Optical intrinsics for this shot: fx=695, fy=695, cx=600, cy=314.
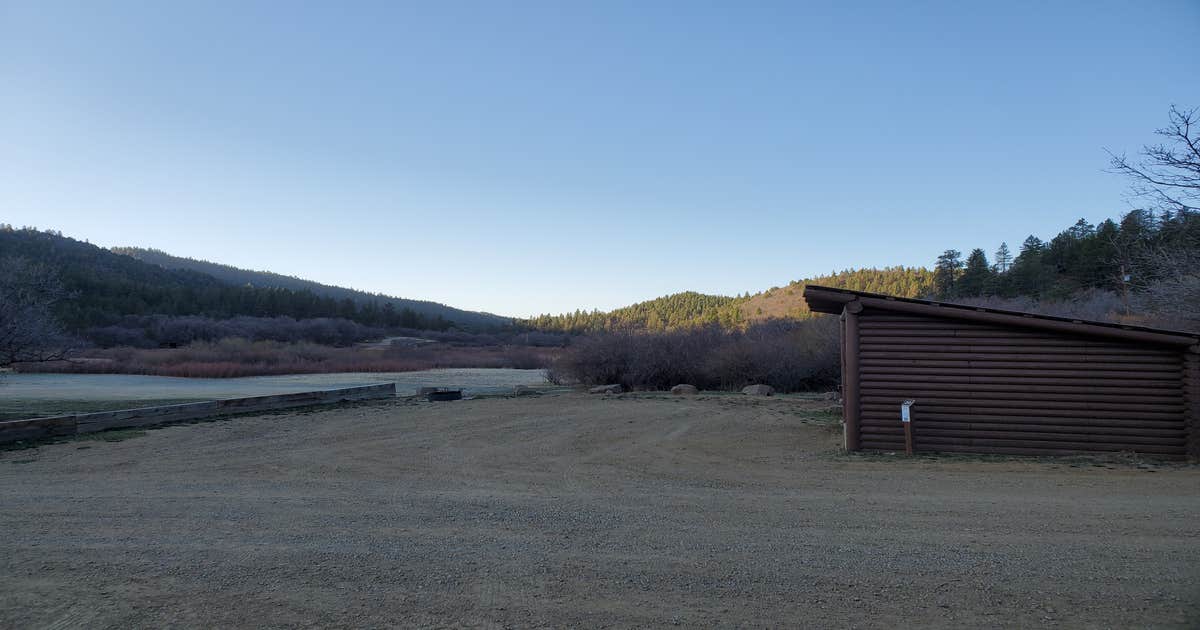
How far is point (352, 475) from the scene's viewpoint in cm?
933

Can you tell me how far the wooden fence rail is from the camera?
12016mm

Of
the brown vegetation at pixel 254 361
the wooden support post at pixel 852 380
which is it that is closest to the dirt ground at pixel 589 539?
the wooden support post at pixel 852 380

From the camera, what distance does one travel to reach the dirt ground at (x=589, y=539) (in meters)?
4.43

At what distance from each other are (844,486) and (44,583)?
7.72 m

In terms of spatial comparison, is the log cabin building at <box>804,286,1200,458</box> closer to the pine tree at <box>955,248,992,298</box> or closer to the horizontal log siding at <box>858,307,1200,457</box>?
the horizontal log siding at <box>858,307,1200,457</box>

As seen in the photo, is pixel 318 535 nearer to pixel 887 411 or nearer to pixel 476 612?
pixel 476 612

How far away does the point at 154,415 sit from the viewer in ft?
48.1

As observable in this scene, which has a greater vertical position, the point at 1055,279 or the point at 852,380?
the point at 1055,279

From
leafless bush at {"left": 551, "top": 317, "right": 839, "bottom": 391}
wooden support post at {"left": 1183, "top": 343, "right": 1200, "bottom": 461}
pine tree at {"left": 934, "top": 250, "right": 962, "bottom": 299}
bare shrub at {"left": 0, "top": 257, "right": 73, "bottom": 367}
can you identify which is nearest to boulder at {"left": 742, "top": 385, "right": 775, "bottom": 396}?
leafless bush at {"left": 551, "top": 317, "right": 839, "bottom": 391}

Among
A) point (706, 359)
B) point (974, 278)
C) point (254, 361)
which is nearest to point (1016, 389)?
point (706, 359)

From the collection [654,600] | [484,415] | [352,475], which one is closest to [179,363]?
[484,415]

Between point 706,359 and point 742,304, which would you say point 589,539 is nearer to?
point 706,359

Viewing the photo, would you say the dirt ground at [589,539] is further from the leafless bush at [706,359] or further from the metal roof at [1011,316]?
the leafless bush at [706,359]

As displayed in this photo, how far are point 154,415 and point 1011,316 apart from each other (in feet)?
53.6
